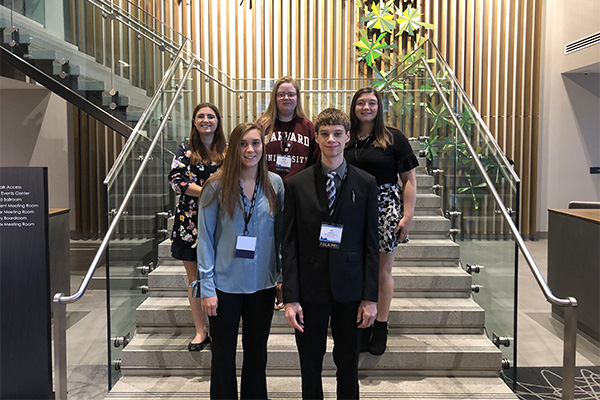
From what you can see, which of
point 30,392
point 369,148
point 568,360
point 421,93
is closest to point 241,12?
point 421,93

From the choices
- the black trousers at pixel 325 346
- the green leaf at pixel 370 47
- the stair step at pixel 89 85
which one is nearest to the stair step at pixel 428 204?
the black trousers at pixel 325 346

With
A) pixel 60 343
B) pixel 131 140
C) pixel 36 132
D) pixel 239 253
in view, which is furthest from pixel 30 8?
pixel 239 253

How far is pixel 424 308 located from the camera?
3.09 m

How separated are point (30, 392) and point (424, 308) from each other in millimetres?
2461

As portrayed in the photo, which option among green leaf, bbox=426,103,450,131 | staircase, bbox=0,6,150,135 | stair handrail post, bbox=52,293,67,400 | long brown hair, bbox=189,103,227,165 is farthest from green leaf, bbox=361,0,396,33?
stair handrail post, bbox=52,293,67,400

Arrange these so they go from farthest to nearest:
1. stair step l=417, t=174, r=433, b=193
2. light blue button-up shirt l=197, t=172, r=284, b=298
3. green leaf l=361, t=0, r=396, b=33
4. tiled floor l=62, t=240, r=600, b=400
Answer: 1. green leaf l=361, t=0, r=396, b=33
2. stair step l=417, t=174, r=433, b=193
3. tiled floor l=62, t=240, r=600, b=400
4. light blue button-up shirt l=197, t=172, r=284, b=298

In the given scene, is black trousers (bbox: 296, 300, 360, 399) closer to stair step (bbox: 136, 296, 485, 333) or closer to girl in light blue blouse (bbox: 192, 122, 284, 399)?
girl in light blue blouse (bbox: 192, 122, 284, 399)

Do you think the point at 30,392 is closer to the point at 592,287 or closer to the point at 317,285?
the point at 317,285

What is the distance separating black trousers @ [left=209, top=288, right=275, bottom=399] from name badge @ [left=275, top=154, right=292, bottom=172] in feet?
2.56

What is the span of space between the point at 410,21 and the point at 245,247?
7008 mm

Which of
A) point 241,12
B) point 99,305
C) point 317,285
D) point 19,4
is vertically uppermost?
point 241,12

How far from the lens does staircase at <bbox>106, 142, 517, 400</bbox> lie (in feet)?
8.63

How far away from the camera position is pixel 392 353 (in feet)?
9.17

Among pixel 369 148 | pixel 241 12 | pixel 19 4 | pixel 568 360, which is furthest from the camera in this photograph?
pixel 241 12
